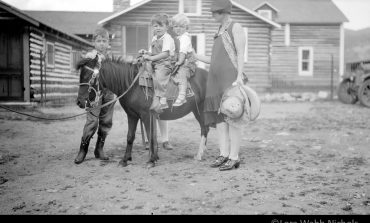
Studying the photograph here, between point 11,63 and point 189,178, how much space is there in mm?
11451

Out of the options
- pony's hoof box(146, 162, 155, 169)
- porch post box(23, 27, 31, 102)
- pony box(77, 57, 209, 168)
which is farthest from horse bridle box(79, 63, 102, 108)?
porch post box(23, 27, 31, 102)

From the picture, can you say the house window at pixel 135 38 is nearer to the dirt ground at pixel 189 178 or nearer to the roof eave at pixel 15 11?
the roof eave at pixel 15 11

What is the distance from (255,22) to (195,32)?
12.0 feet

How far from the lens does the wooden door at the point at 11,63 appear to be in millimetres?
13805

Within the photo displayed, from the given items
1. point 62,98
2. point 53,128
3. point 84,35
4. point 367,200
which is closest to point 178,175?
point 367,200

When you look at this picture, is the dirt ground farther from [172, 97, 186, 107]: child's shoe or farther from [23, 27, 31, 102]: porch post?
[23, 27, 31, 102]: porch post

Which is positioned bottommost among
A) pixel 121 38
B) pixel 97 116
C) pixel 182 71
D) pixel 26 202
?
pixel 26 202

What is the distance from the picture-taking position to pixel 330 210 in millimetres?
3646

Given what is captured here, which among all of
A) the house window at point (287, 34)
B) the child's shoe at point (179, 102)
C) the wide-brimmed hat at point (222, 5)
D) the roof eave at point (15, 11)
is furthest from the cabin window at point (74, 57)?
the wide-brimmed hat at point (222, 5)

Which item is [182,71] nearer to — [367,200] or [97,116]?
[97,116]

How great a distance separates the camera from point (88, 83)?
5117mm

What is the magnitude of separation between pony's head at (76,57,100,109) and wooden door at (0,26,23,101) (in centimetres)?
989

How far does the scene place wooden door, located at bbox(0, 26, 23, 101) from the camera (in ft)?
45.3

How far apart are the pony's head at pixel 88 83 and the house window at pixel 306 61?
82.1 ft
